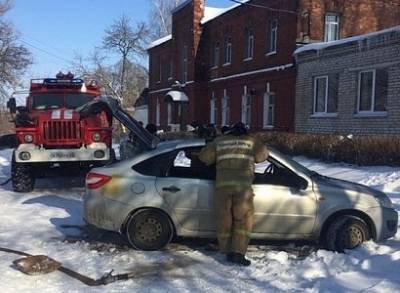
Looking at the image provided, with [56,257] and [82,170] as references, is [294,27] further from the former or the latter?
[56,257]

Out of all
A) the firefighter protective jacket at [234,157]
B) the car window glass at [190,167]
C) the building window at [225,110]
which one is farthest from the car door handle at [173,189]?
the building window at [225,110]

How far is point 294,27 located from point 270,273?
18.1m

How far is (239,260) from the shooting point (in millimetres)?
6285

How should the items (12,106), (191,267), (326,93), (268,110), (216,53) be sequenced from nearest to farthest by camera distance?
(191,267) → (12,106) → (326,93) → (268,110) → (216,53)

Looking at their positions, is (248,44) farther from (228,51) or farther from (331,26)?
(331,26)

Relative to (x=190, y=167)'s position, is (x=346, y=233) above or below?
below

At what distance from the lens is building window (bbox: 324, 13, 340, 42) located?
2342cm

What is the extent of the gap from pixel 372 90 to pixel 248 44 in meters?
10.7

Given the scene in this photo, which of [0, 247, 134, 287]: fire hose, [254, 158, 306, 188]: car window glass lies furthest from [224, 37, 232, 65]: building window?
[0, 247, 134, 287]: fire hose

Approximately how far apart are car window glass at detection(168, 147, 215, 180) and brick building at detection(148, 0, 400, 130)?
1600 cm

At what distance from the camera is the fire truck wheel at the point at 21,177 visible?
12.0m

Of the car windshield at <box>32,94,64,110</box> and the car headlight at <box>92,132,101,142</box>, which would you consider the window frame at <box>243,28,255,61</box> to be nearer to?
→ the car windshield at <box>32,94,64,110</box>

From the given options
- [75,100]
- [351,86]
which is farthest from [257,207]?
[351,86]

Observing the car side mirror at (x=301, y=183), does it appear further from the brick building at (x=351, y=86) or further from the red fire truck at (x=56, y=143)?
the brick building at (x=351, y=86)
